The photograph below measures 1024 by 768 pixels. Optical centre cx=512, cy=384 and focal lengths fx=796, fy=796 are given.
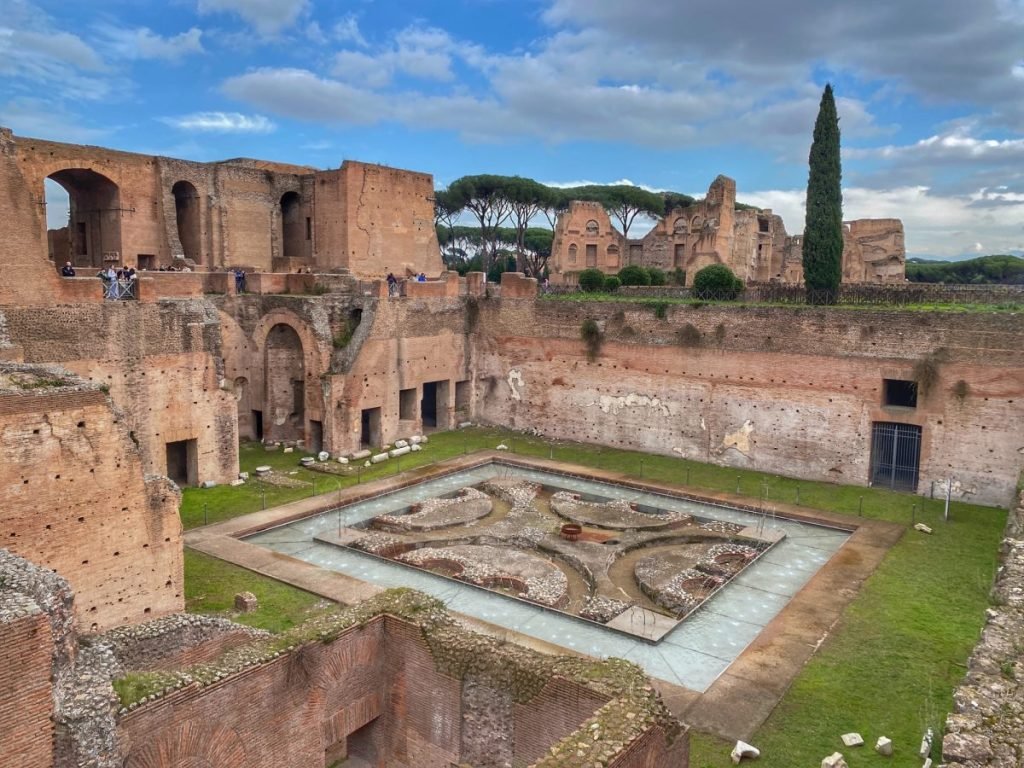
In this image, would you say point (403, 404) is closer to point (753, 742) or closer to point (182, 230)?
point (182, 230)

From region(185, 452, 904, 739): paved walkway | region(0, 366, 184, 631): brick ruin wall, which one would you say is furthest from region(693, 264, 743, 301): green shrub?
region(0, 366, 184, 631): brick ruin wall

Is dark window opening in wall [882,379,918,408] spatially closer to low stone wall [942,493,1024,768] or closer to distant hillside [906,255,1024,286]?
low stone wall [942,493,1024,768]

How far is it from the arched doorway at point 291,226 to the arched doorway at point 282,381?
25.1 ft

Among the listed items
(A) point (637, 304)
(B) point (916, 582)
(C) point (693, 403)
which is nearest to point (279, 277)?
(A) point (637, 304)

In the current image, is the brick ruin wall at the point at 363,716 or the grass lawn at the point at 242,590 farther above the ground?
the brick ruin wall at the point at 363,716

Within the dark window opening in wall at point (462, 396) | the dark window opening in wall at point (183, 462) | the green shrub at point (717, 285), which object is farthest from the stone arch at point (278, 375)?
the green shrub at point (717, 285)

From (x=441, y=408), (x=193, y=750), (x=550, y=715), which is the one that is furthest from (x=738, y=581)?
(x=441, y=408)

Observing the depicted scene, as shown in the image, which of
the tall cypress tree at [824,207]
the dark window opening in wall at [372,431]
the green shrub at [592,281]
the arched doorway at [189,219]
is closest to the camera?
the dark window opening in wall at [372,431]

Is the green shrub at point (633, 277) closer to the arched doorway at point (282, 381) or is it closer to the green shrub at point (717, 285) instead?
the green shrub at point (717, 285)

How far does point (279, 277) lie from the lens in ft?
71.1

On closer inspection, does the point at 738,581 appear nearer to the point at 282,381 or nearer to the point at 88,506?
the point at 88,506

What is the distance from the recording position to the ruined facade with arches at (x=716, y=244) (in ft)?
109

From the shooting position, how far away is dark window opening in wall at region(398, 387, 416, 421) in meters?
22.6

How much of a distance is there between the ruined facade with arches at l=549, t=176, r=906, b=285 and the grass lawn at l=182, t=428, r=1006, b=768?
53.3 ft
